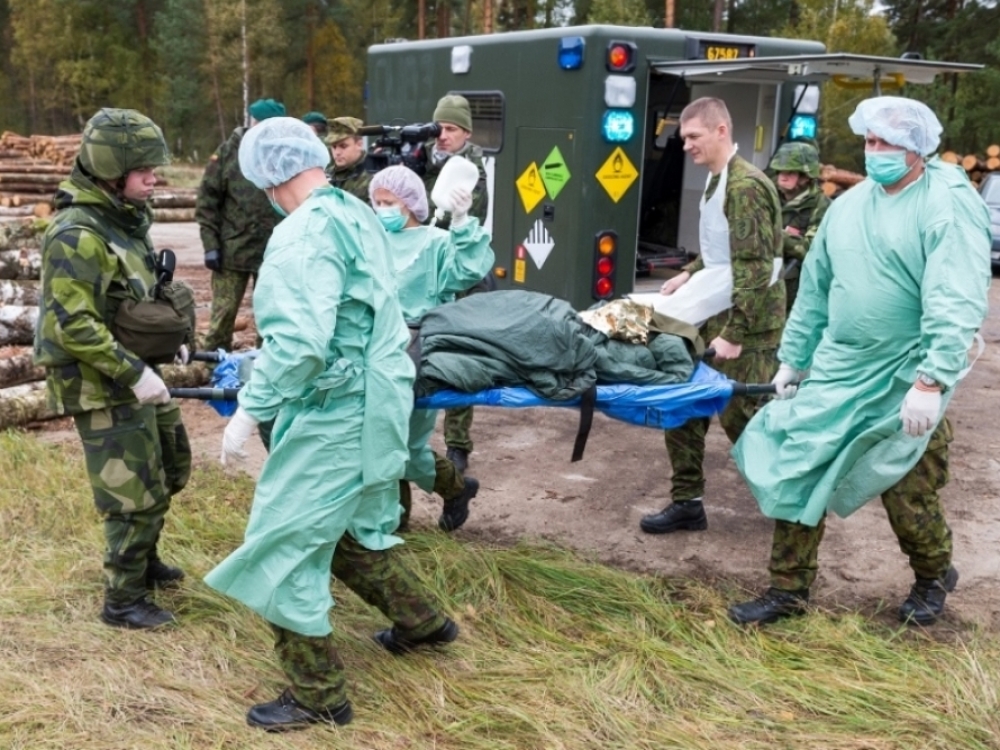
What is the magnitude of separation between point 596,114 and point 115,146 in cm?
309

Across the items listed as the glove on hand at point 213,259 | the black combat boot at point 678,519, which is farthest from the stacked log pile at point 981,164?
the black combat boot at point 678,519

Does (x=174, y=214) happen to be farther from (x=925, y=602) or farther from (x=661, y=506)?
(x=925, y=602)

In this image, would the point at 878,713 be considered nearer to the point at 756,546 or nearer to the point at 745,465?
the point at 745,465

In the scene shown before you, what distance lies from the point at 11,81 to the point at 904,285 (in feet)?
152

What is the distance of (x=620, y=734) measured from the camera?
3045mm

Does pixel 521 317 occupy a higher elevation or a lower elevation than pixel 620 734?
higher

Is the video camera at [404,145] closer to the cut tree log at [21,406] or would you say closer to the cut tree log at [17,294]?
the cut tree log at [21,406]

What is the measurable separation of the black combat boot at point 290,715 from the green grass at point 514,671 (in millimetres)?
→ 44

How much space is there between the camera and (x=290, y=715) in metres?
3.14

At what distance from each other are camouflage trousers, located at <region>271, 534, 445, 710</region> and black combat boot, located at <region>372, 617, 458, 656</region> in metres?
0.04

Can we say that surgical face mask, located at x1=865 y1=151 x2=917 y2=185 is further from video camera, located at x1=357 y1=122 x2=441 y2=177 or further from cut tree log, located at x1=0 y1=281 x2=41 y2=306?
cut tree log, located at x1=0 y1=281 x2=41 y2=306

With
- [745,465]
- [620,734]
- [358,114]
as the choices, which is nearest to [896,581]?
[745,465]

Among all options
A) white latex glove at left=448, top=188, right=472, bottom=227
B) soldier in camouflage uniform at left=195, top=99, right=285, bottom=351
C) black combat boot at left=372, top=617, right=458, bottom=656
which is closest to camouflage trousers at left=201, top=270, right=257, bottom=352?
soldier in camouflage uniform at left=195, top=99, right=285, bottom=351

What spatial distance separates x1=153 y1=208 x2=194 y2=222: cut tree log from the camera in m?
18.2
